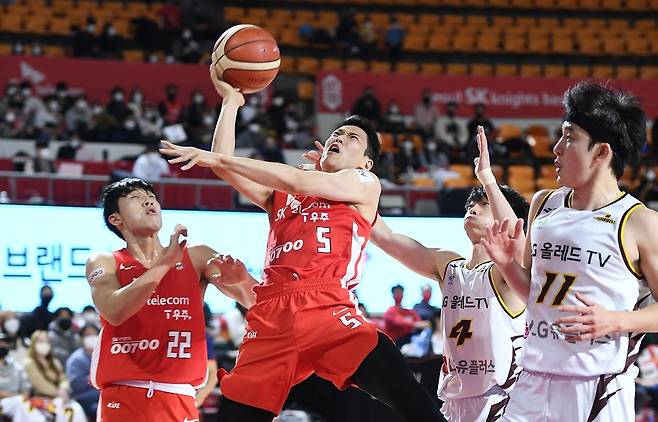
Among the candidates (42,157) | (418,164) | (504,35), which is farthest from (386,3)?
(42,157)

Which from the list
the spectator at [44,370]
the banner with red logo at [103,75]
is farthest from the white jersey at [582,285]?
the banner with red logo at [103,75]

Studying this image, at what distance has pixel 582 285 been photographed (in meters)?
4.24

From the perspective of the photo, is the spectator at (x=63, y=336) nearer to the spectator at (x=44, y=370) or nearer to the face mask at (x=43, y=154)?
the spectator at (x=44, y=370)

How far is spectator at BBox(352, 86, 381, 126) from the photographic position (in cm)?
2006

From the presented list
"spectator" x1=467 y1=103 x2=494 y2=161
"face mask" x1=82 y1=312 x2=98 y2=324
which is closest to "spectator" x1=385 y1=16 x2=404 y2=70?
"spectator" x1=467 y1=103 x2=494 y2=161

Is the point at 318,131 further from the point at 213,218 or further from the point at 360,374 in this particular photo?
the point at 360,374

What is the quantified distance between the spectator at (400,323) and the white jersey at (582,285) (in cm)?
686

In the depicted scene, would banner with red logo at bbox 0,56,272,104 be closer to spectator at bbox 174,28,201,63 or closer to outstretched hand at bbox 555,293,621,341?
spectator at bbox 174,28,201,63

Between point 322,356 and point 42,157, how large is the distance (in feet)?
38.8

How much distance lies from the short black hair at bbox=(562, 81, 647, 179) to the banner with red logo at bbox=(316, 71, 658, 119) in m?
16.6

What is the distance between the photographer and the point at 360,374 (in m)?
4.70

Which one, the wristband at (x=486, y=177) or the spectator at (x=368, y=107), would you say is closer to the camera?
the wristband at (x=486, y=177)

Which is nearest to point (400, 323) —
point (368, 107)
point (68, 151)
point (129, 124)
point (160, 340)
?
point (160, 340)

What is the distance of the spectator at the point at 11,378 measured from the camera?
10.3m
